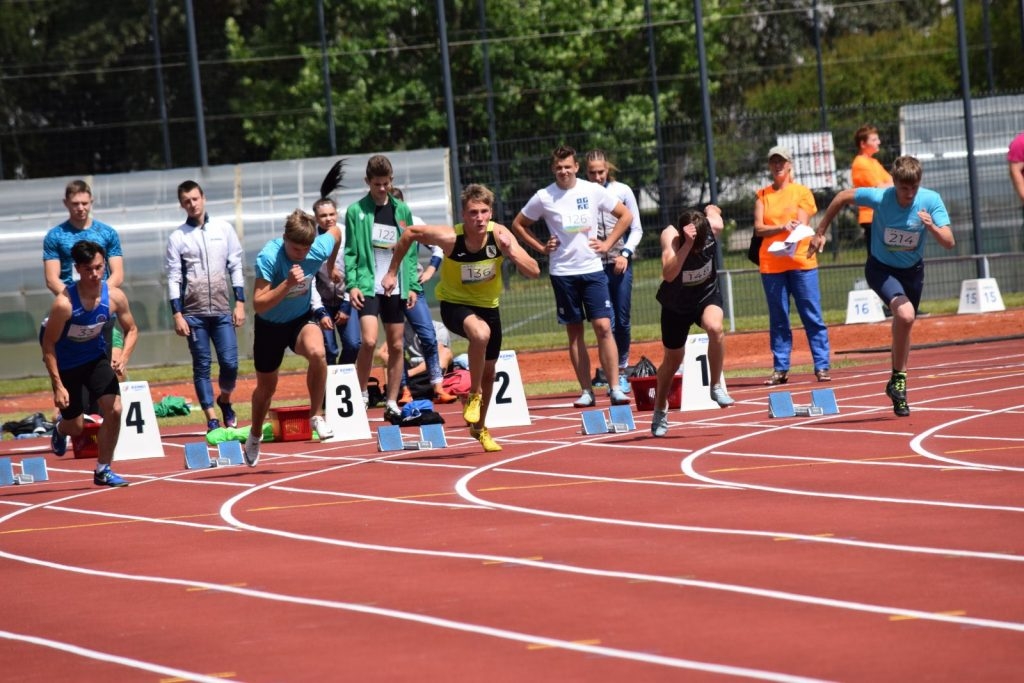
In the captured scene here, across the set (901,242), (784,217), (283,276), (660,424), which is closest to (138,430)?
(283,276)

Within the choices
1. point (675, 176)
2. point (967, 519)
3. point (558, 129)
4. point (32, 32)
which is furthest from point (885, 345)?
point (32, 32)

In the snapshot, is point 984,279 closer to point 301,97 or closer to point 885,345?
point 885,345

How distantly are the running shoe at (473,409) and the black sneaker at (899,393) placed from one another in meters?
3.07

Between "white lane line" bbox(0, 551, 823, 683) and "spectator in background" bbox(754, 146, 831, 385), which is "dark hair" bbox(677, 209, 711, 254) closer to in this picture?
"spectator in background" bbox(754, 146, 831, 385)

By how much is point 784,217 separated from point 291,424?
16.4 ft

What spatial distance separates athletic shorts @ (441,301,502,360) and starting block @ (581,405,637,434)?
1.18 m

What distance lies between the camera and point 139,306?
2503 cm

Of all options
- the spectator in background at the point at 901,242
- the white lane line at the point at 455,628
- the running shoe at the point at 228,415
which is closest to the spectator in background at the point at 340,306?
the running shoe at the point at 228,415

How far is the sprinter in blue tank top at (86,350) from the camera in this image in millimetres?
11359

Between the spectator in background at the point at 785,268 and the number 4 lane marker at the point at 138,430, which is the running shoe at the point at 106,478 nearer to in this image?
the number 4 lane marker at the point at 138,430

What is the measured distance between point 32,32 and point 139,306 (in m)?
30.1

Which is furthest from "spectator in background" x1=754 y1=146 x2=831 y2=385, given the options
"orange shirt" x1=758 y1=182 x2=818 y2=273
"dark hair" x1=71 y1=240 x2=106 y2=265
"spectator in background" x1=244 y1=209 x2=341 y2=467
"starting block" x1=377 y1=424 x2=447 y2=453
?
"dark hair" x1=71 y1=240 x2=106 y2=265

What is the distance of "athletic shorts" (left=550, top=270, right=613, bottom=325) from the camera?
1505 centimetres

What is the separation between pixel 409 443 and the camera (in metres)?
13.4
